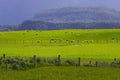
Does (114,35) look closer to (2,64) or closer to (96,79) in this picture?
(2,64)

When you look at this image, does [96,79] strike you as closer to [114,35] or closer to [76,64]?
[76,64]

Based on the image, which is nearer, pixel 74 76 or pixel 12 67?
pixel 74 76

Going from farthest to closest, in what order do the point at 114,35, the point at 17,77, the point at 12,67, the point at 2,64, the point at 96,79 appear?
1. the point at 114,35
2. the point at 2,64
3. the point at 12,67
4. the point at 17,77
5. the point at 96,79

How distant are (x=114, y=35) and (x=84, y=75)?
4389 inches

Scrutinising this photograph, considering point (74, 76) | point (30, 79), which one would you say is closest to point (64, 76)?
point (74, 76)

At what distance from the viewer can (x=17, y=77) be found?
130 feet

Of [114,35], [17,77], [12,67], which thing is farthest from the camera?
[114,35]

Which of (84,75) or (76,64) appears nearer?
(84,75)

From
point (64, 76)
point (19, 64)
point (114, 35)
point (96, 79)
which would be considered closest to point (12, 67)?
point (19, 64)

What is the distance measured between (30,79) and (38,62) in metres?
18.0

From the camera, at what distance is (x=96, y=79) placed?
37.3m

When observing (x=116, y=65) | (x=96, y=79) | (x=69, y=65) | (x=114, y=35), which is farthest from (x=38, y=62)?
(x=114, y=35)

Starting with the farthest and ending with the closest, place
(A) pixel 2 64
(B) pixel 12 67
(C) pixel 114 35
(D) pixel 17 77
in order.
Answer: (C) pixel 114 35 → (A) pixel 2 64 → (B) pixel 12 67 → (D) pixel 17 77

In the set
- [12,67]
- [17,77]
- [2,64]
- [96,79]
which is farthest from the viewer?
[2,64]
